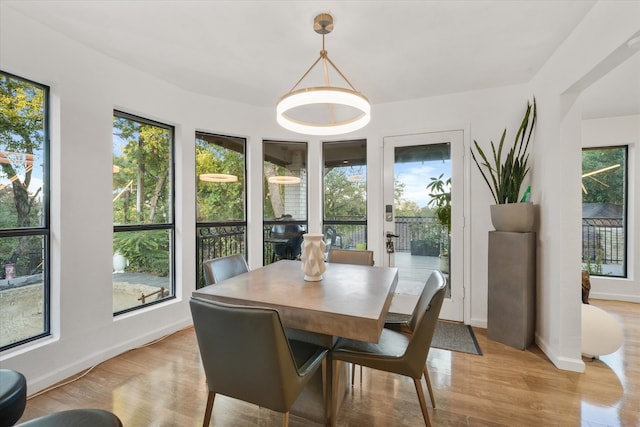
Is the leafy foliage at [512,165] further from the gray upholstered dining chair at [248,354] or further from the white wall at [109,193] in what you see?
the gray upholstered dining chair at [248,354]

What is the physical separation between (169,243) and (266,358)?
2.45 metres

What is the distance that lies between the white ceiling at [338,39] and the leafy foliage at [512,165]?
50 cm

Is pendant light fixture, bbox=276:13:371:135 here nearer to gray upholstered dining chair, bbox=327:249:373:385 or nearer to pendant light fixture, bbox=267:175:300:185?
gray upholstered dining chair, bbox=327:249:373:385

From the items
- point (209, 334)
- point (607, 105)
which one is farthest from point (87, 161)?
point (607, 105)

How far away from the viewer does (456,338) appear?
2.85m

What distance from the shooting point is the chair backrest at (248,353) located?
116cm

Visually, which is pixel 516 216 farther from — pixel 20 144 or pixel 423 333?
pixel 20 144

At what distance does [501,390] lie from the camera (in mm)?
2014

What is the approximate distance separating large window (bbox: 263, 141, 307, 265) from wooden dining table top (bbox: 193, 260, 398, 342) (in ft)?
5.36

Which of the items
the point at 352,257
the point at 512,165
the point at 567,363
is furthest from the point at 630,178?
the point at 352,257

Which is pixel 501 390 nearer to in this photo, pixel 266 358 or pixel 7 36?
pixel 266 358

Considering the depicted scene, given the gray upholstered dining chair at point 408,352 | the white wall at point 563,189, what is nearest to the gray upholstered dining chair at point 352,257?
the gray upholstered dining chair at point 408,352

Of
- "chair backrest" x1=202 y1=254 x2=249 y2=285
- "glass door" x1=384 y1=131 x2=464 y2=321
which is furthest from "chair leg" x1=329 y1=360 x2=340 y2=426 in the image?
"glass door" x1=384 y1=131 x2=464 y2=321

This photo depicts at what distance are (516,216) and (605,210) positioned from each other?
107 inches
